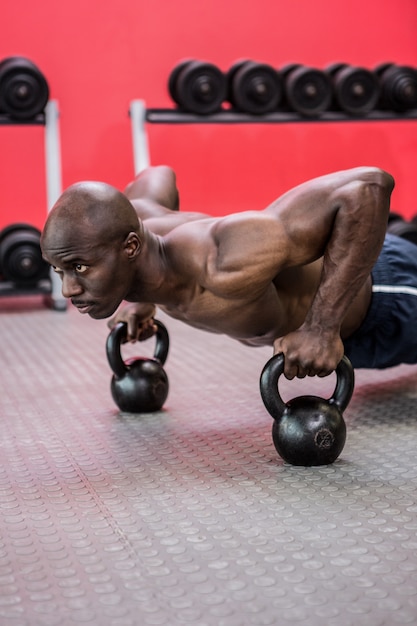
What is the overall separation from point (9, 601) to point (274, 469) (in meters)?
0.66

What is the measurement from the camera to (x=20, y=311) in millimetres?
4039

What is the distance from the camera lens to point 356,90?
4.20m

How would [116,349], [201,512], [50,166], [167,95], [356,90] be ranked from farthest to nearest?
[167,95], [356,90], [50,166], [116,349], [201,512]

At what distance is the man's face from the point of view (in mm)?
1515

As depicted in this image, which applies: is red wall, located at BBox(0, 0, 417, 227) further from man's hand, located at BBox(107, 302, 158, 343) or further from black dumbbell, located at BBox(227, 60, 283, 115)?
man's hand, located at BBox(107, 302, 158, 343)

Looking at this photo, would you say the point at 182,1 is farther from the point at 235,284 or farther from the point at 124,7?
the point at 235,284

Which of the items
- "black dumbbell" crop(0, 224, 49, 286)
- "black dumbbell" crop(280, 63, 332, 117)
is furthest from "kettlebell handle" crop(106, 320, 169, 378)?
"black dumbbell" crop(280, 63, 332, 117)

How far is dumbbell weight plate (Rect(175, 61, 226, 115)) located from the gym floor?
197cm

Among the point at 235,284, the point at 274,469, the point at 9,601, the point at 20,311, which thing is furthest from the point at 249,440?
the point at 20,311

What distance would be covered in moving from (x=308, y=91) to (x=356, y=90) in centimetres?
25

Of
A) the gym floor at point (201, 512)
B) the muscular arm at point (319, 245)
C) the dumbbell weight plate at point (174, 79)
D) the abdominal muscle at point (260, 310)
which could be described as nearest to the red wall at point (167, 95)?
the dumbbell weight plate at point (174, 79)

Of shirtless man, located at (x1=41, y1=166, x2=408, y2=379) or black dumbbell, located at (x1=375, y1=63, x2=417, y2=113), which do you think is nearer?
shirtless man, located at (x1=41, y1=166, x2=408, y2=379)

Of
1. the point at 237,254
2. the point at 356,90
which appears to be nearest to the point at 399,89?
the point at 356,90

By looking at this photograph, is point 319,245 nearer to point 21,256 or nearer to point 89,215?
point 89,215
